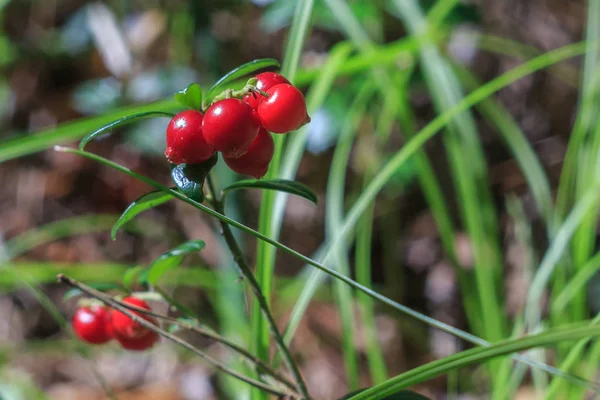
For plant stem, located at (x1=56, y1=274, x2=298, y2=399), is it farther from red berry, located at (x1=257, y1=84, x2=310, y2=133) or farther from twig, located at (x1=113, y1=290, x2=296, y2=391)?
red berry, located at (x1=257, y1=84, x2=310, y2=133)

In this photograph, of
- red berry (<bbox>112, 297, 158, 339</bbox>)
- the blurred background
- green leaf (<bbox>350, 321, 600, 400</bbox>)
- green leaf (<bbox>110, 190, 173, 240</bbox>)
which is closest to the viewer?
green leaf (<bbox>350, 321, 600, 400</bbox>)

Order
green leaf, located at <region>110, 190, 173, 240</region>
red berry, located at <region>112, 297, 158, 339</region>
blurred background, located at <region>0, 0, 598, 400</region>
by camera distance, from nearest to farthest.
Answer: green leaf, located at <region>110, 190, 173, 240</region>, red berry, located at <region>112, 297, 158, 339</region>, blurred background, located at <region>0, 0, 598, 400</region>

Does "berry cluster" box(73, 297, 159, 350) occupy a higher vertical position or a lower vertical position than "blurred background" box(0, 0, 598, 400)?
lower

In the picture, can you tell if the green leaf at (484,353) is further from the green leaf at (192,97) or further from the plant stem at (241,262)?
the green leaf at (192,97)

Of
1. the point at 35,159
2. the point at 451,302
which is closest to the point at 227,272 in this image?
the point at 451,302

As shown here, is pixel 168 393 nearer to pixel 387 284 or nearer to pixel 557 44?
pixel 387 284

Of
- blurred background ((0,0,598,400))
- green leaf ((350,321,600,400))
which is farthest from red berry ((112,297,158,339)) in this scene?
blurred background ((0,0,598,400))

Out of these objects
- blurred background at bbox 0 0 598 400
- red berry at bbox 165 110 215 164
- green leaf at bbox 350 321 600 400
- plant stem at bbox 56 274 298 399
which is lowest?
green leaf at bbox 350 321 600 400

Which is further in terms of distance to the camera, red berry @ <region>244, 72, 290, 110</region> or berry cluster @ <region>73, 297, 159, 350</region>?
berry cluster @ <region>73, 297, 159, 350</region>
